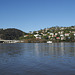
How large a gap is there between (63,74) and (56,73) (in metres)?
0.78

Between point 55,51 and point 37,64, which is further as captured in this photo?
point 55,51

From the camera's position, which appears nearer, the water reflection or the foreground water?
the foreground water

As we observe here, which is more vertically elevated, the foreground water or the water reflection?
the foreground water

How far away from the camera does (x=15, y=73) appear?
46.7 feet

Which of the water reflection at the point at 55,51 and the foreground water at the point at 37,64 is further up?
the foreground water at the point at 37,64

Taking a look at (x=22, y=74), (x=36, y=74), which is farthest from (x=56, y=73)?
(x=22, y=74)

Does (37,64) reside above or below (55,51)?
above

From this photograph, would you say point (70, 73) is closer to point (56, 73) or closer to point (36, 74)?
point (56, 73)

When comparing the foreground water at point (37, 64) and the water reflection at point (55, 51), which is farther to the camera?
the water reflection at point (55, 51)

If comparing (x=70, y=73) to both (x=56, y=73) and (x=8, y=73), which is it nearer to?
(x=56, y=73)

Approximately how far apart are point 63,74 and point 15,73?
16.4 feet

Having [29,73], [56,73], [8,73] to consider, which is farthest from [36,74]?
[8,73]

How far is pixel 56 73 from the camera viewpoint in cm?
1419

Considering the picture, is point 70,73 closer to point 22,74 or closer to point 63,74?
point 63,74
